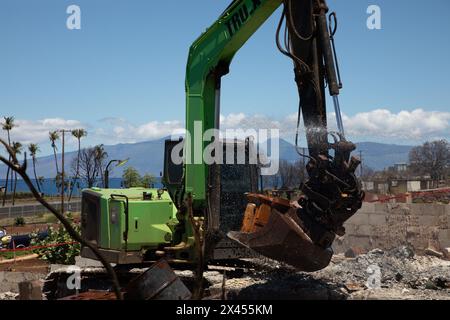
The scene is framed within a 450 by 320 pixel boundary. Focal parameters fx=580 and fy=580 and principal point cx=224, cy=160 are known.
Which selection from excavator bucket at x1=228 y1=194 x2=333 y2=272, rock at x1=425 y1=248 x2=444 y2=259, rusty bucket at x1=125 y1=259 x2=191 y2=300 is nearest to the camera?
rusty bucket at x1=125 y1=259 x2=191 y2=300

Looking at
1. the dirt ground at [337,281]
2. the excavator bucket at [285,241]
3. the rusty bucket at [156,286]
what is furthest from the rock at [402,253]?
the rusty bucket at [156,286]

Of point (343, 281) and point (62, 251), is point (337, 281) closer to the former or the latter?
point (343, 281)

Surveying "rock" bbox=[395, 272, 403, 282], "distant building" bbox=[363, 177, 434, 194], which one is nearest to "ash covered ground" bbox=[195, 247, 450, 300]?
"rock" bbox=[395, 272, 403, 282]

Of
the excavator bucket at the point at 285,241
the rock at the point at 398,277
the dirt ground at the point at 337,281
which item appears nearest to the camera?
the excavator bucket at the point at 285,241

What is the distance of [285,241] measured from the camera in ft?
22.9

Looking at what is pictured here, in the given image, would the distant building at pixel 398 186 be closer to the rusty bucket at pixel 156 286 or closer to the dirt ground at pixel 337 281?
the dirt ground at pixel 337 281

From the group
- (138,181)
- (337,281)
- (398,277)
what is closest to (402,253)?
(398,277)

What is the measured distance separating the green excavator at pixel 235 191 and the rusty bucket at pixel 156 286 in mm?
821

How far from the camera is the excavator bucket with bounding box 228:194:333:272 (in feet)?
22.9

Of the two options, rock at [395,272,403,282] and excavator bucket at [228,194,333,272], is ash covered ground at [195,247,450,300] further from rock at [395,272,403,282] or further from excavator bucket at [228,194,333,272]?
excavator bucket at [228,194,333,272]

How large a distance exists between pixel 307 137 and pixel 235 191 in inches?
86.9

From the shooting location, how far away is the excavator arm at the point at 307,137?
22.9 feet

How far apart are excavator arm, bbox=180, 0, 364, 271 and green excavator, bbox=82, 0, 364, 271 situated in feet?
0.04
